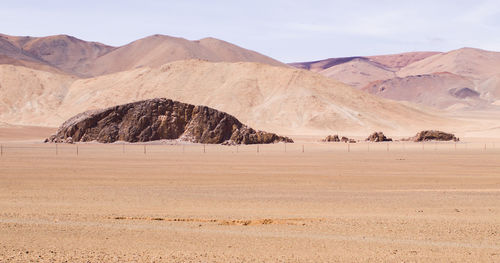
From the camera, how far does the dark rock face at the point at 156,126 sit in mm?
55281

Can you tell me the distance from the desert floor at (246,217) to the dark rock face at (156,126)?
29.3 m

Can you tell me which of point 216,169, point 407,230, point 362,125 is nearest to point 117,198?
point 407,230

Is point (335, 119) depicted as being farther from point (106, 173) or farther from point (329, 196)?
point (329, 196)

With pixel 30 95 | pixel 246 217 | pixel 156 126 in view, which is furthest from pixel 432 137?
pixel 30 95

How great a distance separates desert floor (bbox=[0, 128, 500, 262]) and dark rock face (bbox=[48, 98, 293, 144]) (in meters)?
29.3

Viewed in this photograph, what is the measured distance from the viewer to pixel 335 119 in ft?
308

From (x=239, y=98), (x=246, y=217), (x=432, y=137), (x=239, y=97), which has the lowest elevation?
(x=246, y=217)

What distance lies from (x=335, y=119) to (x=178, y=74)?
34.7 m

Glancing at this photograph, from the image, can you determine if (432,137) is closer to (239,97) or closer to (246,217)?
(239,97)

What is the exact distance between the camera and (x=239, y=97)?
4070 inches

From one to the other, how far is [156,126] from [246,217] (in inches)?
1714

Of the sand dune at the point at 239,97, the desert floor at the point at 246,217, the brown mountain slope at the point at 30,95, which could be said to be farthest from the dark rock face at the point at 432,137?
the brown mountain slope at the point at 30,95

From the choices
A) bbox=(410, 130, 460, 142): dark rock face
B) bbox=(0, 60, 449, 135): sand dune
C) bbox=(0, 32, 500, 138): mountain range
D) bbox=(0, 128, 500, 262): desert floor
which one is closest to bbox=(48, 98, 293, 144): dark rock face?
bbox=(410, 130, 460, 142): dark rock face

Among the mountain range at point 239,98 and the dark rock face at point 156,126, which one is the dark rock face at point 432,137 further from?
the mountain range at point 239,98
